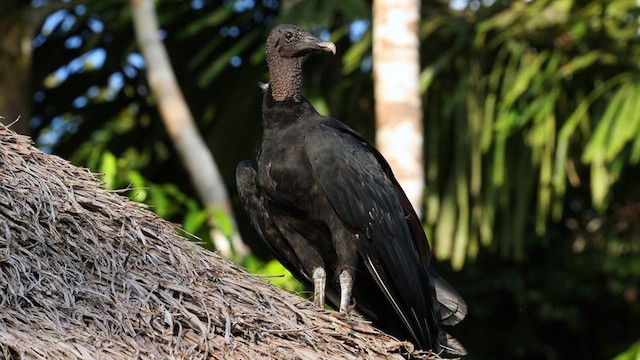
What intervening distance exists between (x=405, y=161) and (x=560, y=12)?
2.58 m

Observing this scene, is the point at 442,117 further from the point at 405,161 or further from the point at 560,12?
the point at 405,161

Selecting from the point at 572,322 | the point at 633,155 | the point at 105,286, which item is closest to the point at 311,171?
the point at 105,286

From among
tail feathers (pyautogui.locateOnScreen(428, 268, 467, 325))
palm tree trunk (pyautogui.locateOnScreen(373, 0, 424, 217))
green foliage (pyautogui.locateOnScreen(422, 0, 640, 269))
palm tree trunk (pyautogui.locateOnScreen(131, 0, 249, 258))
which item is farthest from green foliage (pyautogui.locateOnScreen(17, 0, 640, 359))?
tail feathers (pyautogui.locateOnScreen(428, 268, 467, 325))

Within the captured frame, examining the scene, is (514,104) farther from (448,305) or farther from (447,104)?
(448,305)

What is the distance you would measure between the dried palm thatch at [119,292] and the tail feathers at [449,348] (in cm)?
38

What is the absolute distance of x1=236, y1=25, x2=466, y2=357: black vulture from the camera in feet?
14.9

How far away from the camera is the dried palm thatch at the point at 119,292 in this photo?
11.8 feet

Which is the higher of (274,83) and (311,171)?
(274,83)

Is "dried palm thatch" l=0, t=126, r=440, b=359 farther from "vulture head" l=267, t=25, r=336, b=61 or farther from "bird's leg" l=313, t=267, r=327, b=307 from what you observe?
"vulture head" l=267, t=25, r=336, b=61

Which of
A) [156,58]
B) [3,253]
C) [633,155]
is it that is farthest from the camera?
[156,58]

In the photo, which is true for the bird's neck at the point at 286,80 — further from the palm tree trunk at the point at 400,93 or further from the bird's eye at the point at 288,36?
the palm tree trunk at the point at 400,93

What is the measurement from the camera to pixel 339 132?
4.63 m

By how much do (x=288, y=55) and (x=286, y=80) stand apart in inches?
7.2

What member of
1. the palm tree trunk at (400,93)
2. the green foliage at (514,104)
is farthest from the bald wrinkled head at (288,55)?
the green foliage at (514,104)
